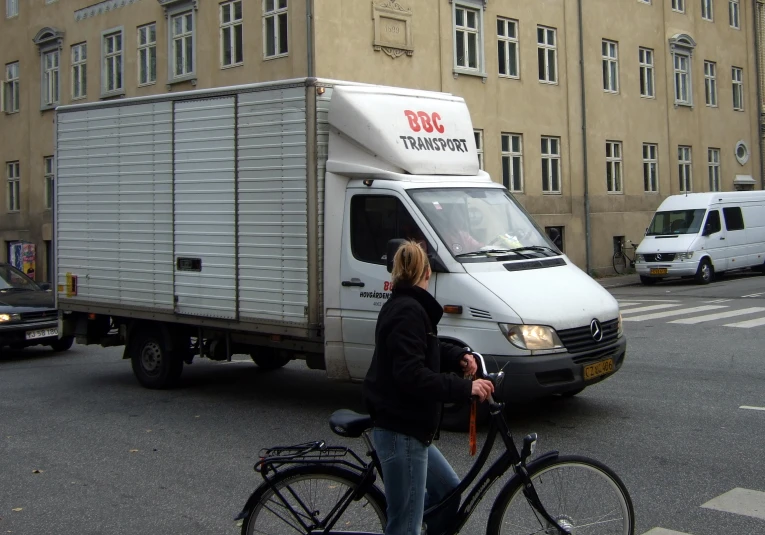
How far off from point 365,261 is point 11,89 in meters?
29.7

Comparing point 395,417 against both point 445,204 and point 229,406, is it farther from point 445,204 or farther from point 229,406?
point 229,406

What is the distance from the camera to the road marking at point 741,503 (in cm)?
559

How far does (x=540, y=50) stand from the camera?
96.5ft

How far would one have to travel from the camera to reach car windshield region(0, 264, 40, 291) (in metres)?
15.2

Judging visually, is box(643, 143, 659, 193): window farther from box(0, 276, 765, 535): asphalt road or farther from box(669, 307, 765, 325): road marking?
box(0, 276, 765, 535): asphalt road

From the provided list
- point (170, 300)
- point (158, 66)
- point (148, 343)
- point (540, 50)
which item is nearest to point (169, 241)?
point (170, 300)

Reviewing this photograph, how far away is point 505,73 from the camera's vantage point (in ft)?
92.7

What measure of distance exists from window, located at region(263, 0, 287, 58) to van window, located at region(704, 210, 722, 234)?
12.3 m

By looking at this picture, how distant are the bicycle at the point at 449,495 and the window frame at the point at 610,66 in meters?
28.7

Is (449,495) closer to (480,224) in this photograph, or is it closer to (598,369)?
(598,369)

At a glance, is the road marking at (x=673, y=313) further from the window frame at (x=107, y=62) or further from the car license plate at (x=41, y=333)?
the window frame at (x=107, y=62)

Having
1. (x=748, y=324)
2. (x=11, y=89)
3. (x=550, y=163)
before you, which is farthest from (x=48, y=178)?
(x=748, y=324)

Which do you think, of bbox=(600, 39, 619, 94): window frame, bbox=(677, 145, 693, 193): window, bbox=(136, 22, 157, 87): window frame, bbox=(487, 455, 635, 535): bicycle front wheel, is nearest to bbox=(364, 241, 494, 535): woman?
bbox=(487, 455, 635, 535): bicycle front wheel

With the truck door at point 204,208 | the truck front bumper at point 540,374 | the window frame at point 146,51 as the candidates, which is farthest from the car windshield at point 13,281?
the window frame at point 146,51
